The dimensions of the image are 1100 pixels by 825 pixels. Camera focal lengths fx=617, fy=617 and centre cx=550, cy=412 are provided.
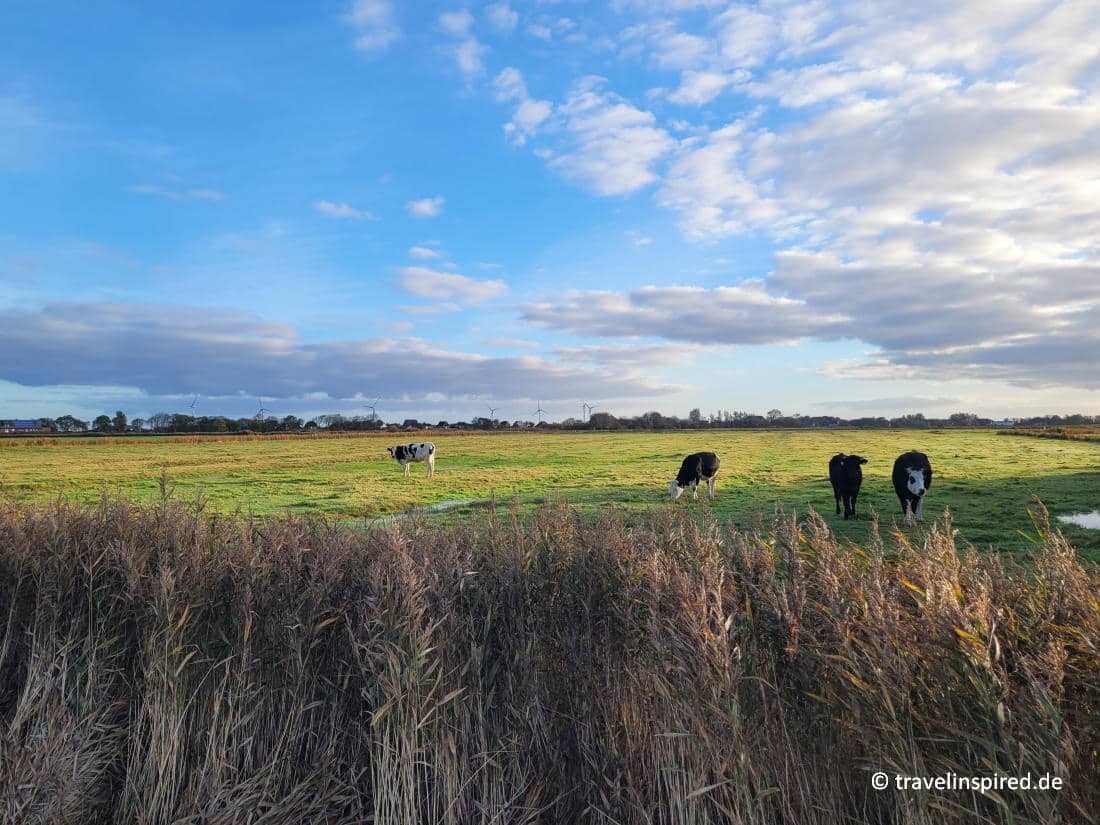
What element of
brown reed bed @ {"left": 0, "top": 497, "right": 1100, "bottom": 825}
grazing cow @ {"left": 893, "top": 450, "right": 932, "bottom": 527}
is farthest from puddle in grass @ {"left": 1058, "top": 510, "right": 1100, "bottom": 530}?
brown reed bed @ {"left": 0, "top": 497, "right": 1100, "bottom": 825}

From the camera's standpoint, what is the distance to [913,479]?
17.9 m

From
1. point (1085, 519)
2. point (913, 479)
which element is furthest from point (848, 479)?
point (1085, 519)

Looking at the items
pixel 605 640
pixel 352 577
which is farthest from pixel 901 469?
pixel 352 577

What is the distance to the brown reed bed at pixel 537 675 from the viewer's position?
12.2 feet

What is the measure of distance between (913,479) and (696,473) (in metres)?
8.24

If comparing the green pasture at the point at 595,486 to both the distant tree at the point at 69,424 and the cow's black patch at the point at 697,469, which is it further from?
A: the distant tree at the point at 69,424

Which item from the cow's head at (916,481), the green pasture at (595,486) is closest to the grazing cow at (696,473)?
the green pasture at (595,486)

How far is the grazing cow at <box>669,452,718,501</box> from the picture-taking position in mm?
24312

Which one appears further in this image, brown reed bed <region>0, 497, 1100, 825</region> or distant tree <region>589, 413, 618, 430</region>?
distant tree <region>589, 413, 618, 430</region>

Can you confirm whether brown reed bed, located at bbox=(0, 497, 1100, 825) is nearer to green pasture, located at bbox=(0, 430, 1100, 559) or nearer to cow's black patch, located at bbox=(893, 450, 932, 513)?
green pasture, located at bbox=(0, 430, 1100, 559)

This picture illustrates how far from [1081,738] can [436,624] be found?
4175mm

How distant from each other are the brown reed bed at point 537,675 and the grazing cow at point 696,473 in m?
17.8

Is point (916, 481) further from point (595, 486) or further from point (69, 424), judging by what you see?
point (69, 424)

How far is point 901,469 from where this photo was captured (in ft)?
60.6
